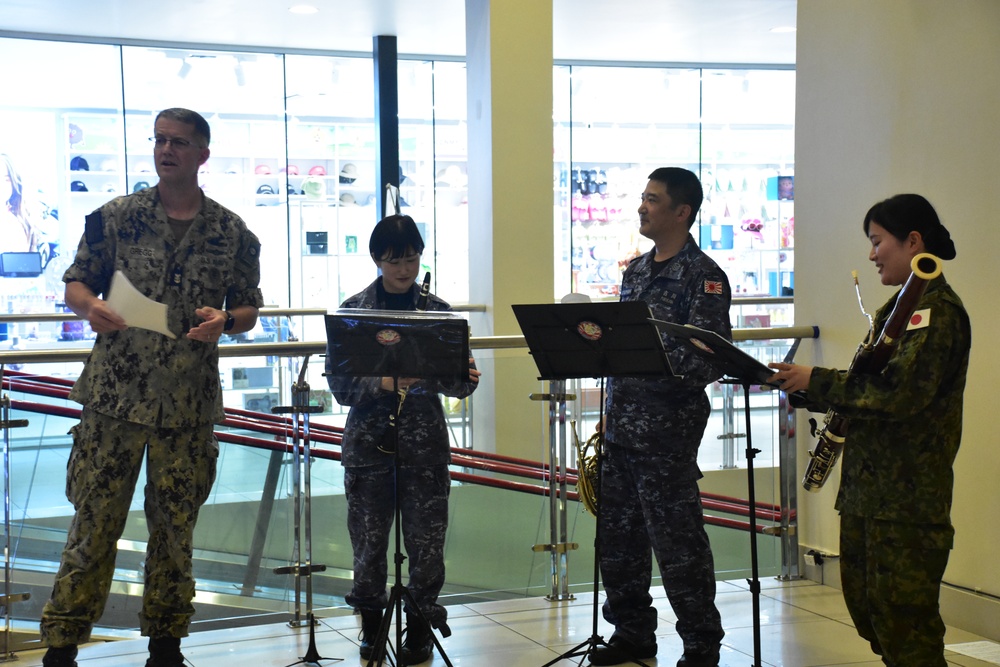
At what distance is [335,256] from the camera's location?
42.0ft

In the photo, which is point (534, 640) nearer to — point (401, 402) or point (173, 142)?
point (401, 402)

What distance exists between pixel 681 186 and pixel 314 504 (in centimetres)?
193

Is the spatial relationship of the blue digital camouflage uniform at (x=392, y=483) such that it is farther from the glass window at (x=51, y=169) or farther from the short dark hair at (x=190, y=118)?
the glass window at (x=51, y=169)

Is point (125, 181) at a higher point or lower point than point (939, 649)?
higher

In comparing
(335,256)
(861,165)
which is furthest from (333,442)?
(335,256)

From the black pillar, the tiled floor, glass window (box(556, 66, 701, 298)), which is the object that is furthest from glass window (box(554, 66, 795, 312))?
the tiled floor

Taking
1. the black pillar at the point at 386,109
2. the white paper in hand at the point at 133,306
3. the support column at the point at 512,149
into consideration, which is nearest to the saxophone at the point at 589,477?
the white paper in hand at the point at 133,306

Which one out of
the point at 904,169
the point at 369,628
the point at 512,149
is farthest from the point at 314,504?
the point at 512,149

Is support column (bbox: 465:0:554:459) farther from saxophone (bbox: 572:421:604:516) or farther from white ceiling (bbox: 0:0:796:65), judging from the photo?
saxophone (bbox: 572:421:604:516)

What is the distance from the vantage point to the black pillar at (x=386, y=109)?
1081cm

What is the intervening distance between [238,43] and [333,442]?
8.40 meters

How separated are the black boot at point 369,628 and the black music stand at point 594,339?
1.13m

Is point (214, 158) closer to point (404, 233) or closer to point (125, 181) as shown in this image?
point (125, 181)

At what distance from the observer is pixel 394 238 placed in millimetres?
3537
